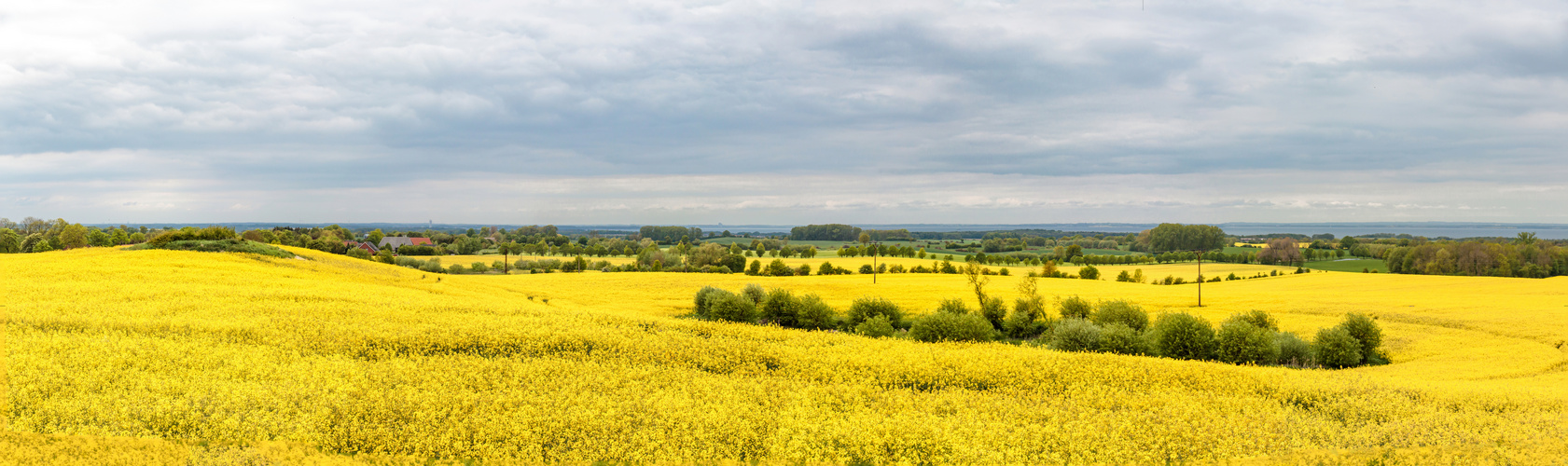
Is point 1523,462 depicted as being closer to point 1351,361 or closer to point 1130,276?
point 1351,361

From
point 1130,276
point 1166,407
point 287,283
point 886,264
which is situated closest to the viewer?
point 1166,407

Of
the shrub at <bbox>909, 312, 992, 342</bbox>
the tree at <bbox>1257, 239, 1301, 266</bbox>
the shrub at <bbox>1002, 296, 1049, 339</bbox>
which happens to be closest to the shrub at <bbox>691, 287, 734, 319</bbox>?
the shrub at <bbox>909, 312, 992, 342</bbox>

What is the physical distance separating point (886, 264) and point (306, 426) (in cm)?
9125

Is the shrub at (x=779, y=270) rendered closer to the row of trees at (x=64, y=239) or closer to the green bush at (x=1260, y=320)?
the green bush at (x=1260, y=320)

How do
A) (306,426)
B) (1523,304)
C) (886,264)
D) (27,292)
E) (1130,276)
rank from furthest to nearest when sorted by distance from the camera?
(886,264) → (1130,276) → (1523,304) → (27,292) → (306,426)

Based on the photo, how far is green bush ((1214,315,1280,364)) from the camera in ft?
86.3

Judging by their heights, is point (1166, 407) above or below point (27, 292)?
below

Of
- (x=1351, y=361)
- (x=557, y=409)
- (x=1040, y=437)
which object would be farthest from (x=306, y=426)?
(x=1351, y=361)

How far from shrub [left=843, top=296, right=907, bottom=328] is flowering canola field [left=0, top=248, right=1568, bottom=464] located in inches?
670

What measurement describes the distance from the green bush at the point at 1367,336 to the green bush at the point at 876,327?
62.6 feet

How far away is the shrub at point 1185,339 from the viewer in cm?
2628

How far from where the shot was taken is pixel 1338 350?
2764 centimetres

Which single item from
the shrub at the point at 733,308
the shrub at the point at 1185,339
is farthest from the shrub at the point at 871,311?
the shrub at the point at 1185,339

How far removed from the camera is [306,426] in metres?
9.19
